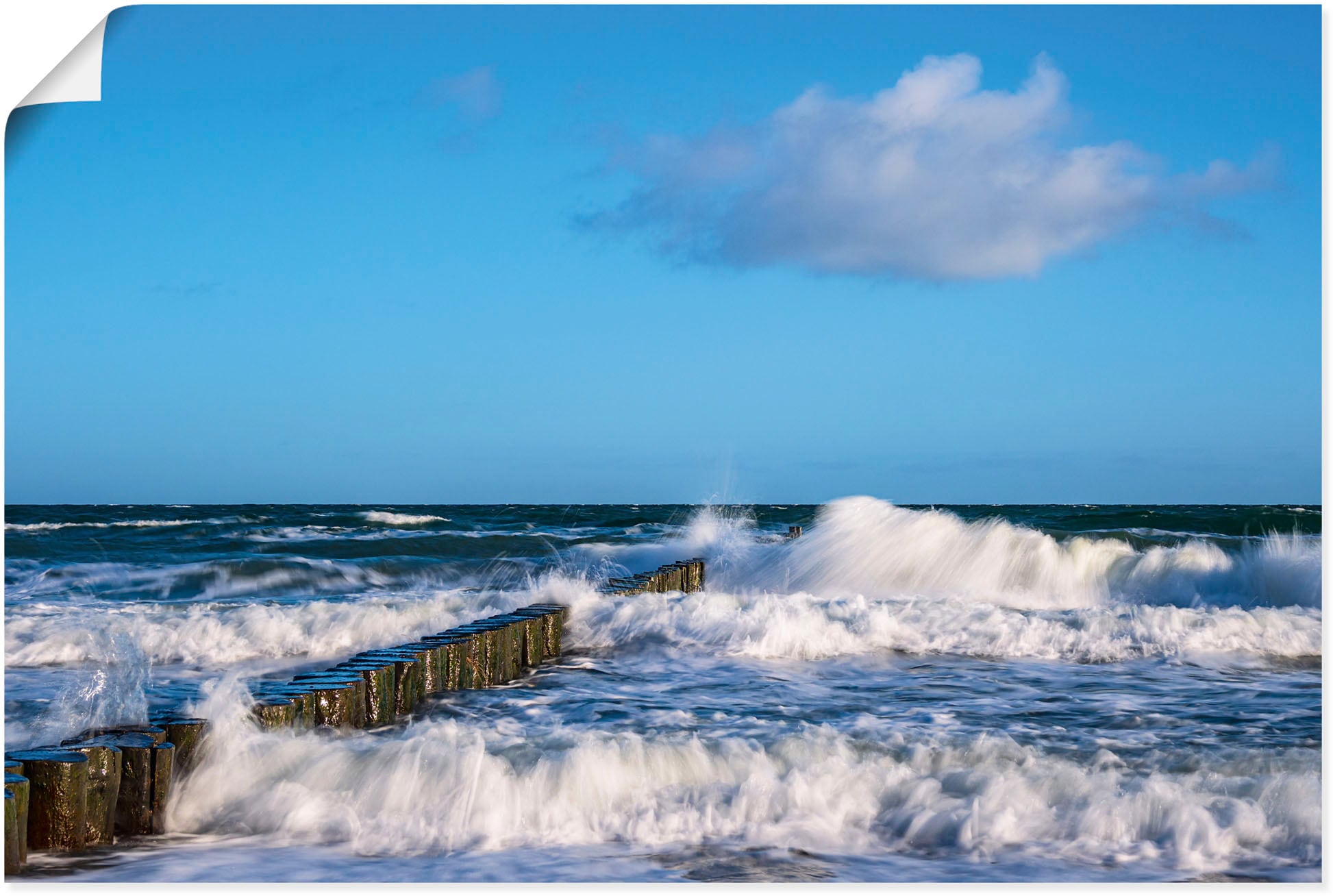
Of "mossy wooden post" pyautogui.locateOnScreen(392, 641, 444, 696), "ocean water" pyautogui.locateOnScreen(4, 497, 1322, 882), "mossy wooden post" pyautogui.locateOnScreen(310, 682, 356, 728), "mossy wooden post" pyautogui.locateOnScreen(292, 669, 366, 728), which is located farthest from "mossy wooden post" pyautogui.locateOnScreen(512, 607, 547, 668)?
"mossy wooden post" pyautogui.locateOnScreen(310, 682, 356, 728)

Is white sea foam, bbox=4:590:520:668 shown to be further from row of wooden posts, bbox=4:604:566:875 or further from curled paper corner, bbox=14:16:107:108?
curled paper corner, bbox=14:16:107:108

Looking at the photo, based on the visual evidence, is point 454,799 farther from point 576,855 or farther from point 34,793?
point 34,793

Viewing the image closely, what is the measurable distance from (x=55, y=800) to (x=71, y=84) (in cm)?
204

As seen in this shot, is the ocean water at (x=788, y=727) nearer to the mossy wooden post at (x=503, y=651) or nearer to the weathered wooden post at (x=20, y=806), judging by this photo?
the weathered wooden post at (x=20, y=806)

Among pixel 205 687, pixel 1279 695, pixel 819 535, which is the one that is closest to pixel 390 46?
pixel 205 687

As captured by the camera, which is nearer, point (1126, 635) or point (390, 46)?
point (390, 46)

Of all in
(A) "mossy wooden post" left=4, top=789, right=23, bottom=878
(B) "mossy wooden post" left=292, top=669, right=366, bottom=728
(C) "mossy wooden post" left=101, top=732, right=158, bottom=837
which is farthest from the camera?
(B) "mossy wooden post" left=292, top=669, right=366, bottom=728

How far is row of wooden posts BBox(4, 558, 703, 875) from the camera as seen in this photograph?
3.11 m

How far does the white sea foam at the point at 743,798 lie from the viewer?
3303 mm

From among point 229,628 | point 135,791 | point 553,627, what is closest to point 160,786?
point 135,791

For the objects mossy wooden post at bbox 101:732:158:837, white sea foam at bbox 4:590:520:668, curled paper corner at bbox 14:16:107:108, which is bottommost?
white sea foam at bbox 4:590:520:668

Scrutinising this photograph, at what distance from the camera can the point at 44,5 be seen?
3.24 meters

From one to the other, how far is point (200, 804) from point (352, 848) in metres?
0.67

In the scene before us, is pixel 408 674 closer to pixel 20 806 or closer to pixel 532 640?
pixel 532 640
